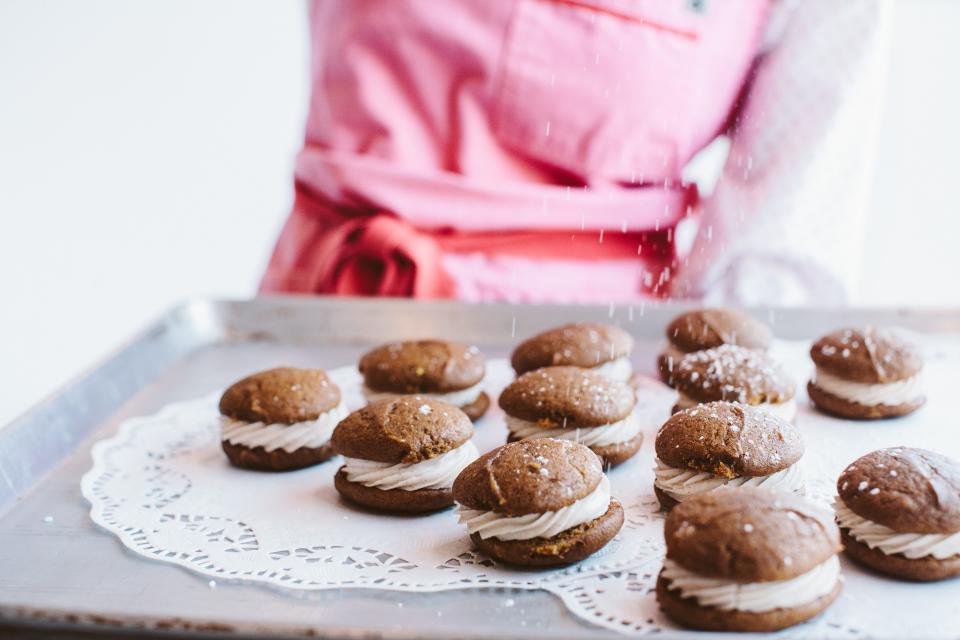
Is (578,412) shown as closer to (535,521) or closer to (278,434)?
(535,521)

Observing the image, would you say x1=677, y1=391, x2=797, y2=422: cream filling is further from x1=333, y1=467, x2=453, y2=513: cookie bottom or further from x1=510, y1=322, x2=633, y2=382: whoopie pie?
x1=333, y1=467, x2=453, y2=513: cookie bottom

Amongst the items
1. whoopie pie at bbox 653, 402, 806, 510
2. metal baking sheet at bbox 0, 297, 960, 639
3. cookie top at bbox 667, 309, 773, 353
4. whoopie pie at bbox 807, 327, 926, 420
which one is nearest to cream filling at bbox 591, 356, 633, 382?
cookie top at bbox 667, 309, 773, 353

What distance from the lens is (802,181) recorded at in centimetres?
365

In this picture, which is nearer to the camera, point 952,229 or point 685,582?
point 685,582

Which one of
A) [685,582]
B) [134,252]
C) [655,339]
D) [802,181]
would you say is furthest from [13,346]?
[685,582]

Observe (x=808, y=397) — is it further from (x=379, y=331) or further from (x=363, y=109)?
(x=363, y=109)

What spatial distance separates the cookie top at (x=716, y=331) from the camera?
312 centimetres

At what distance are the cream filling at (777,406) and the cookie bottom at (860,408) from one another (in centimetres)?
10

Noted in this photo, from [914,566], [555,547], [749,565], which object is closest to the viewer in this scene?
[749,565]

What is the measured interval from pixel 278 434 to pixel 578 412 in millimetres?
826

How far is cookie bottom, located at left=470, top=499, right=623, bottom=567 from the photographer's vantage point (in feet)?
6.74

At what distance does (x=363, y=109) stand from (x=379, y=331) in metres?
0.82

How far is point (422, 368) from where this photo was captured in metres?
2.92

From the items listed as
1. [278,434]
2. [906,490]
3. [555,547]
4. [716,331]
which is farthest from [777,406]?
[278,434]
